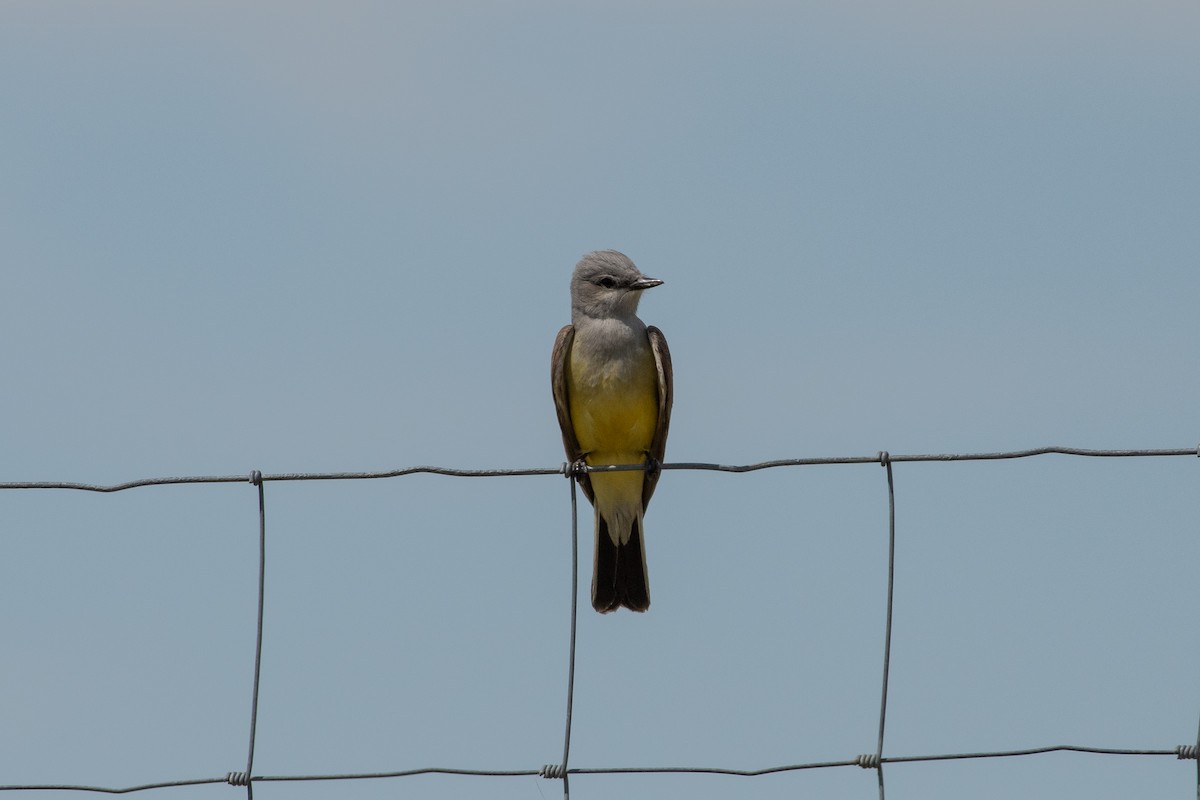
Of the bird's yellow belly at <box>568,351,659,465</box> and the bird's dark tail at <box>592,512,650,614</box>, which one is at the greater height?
the bird's yellow belly at <box>568,351,659,465</box>

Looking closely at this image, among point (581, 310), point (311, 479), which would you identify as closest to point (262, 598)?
point (311, 479)

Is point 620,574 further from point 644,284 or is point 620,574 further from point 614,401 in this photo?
point 644,284

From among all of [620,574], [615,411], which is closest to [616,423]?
[615,411]

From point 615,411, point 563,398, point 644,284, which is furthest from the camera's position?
point 644,284

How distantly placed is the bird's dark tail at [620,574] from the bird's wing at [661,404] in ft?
0.61

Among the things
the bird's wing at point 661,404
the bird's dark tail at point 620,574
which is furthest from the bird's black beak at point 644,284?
the bird's dark tail at point 620,574

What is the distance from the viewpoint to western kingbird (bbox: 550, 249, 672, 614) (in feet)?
25.4

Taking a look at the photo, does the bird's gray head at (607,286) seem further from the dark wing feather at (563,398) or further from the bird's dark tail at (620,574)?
the bird's dark tail at (620,574)

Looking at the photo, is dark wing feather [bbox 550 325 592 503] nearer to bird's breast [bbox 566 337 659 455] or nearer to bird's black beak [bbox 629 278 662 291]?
bird's breast [bbox 566 337 659 455]

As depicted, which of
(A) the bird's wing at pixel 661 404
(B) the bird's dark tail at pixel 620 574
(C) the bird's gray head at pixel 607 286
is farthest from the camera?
(C) the bird's gray head at pixel 607 286

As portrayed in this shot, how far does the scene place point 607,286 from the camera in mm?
8359

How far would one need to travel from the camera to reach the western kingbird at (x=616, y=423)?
25.4 feet

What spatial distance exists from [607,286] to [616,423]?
0.93 meters

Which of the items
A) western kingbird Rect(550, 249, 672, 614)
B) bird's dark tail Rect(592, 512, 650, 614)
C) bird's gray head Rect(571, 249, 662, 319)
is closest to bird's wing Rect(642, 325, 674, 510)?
western kingbird Rect(550, 249, 672, 614)
